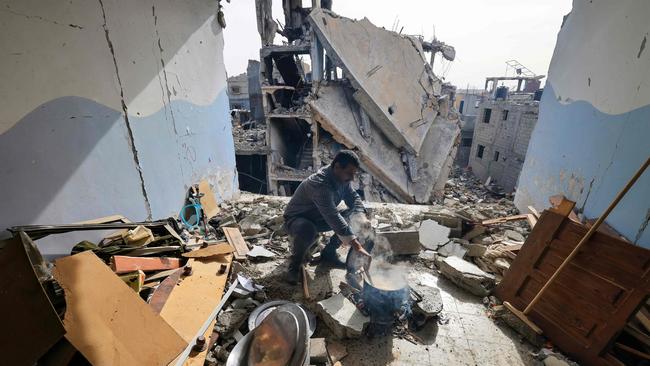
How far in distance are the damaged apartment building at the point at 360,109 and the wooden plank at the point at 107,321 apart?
9.11 meters

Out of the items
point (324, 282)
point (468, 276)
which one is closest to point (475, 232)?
point (468, 276)

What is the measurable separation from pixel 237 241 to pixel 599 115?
584cm

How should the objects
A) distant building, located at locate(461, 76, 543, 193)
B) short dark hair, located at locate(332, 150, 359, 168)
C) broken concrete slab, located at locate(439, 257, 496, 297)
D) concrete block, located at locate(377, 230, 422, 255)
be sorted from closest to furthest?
short dark hair, located at locate(332, 150, 359, 168) → broken concrete slab, located at locate(439, 257, 496, 297) → concrete block, located at locate(377, 230, 422, 255) → distant building, located at locate(461, 76, 543, 193)

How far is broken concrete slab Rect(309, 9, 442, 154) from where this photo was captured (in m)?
10.1

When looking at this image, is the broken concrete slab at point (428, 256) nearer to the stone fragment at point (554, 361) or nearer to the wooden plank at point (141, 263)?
the stone fragment at point (554, 361)

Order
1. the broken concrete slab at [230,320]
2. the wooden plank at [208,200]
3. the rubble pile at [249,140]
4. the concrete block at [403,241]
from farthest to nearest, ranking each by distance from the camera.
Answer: the rubble pile at [249,140]
the wooden plank at [208,200]
the concrete block at [403,241]
the broken concrete slab at [230,320]

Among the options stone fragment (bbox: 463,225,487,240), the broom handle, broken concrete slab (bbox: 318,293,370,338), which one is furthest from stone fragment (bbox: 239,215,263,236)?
the broom handle

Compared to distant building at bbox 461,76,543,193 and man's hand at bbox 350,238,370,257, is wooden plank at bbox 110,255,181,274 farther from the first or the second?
distant building at bbox 461,76,543,193

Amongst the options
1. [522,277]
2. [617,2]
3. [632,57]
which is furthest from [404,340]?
[617,2]

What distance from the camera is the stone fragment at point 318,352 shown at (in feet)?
8.36

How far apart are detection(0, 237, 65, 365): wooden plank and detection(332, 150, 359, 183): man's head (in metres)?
2.76

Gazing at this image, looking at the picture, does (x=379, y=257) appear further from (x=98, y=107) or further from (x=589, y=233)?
(x=98, y=107)

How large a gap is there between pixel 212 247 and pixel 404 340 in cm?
276

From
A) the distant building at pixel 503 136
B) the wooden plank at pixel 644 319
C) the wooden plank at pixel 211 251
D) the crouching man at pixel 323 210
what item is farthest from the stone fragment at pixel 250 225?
the distant building at pixel 503 136
